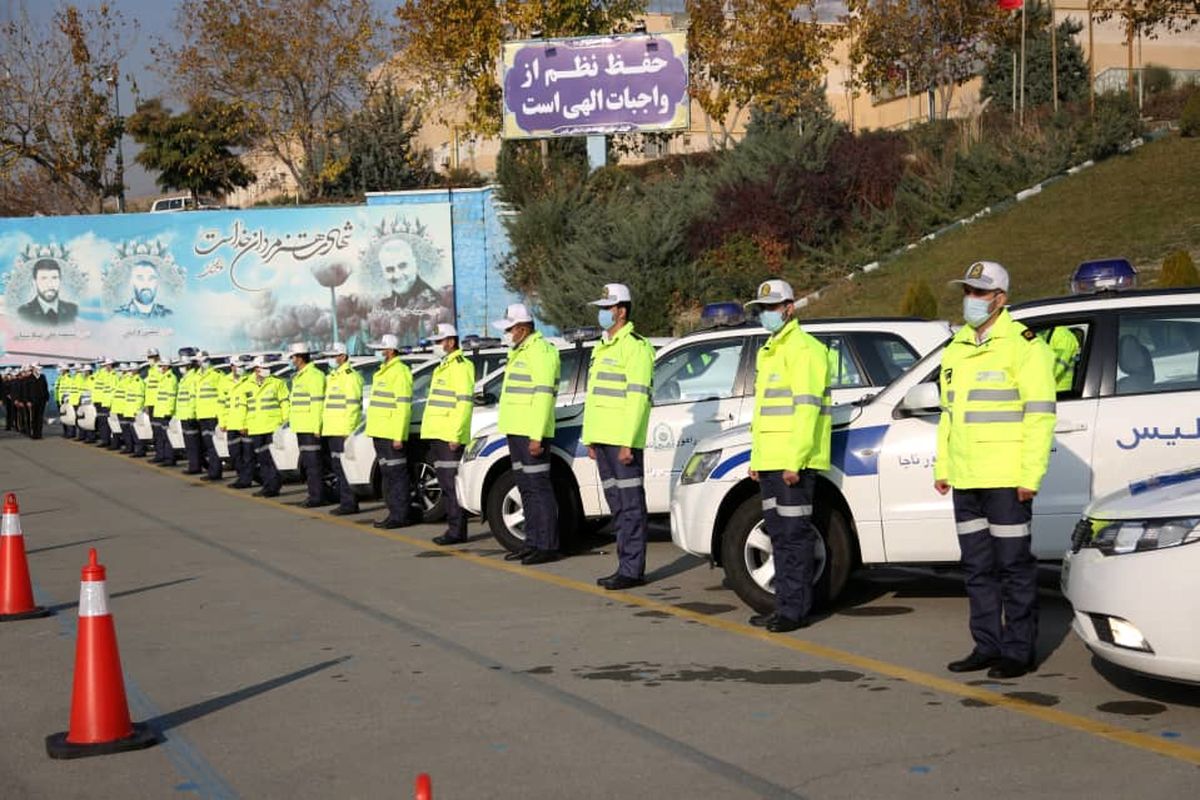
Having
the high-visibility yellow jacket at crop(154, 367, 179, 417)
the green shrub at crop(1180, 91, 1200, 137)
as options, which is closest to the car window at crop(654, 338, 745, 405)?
the high-visibility yellow jacket at crop(154, 367, 179, 417)

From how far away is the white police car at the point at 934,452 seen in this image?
877 centimetres

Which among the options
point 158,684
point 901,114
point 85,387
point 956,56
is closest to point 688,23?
point 956,56

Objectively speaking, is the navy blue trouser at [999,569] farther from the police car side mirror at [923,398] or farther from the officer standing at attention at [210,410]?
the officer standing at attention at [210,410]

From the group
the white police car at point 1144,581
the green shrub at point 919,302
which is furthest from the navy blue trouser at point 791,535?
the green shrub at point 919,302

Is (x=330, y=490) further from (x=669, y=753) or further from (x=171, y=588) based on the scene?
(x=669, y=753)

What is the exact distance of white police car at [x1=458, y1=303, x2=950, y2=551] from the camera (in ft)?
38.4

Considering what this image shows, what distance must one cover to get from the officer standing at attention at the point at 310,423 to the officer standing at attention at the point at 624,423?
24.0 ft

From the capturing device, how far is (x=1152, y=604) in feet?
21.4

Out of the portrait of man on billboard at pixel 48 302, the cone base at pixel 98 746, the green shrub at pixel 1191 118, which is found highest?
the green shrub at pixel 1191 118

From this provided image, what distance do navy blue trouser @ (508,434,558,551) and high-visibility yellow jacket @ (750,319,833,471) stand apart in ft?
10.9

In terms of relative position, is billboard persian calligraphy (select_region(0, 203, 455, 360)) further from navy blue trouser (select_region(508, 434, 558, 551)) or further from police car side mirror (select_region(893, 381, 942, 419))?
police car side mirror (select_region(893, 381, 942, 419))

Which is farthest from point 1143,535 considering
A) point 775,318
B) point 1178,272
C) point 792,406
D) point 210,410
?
point 210,410

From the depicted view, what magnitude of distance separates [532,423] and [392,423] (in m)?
3.31

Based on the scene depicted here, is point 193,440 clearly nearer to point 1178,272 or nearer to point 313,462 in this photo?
point 313,462
